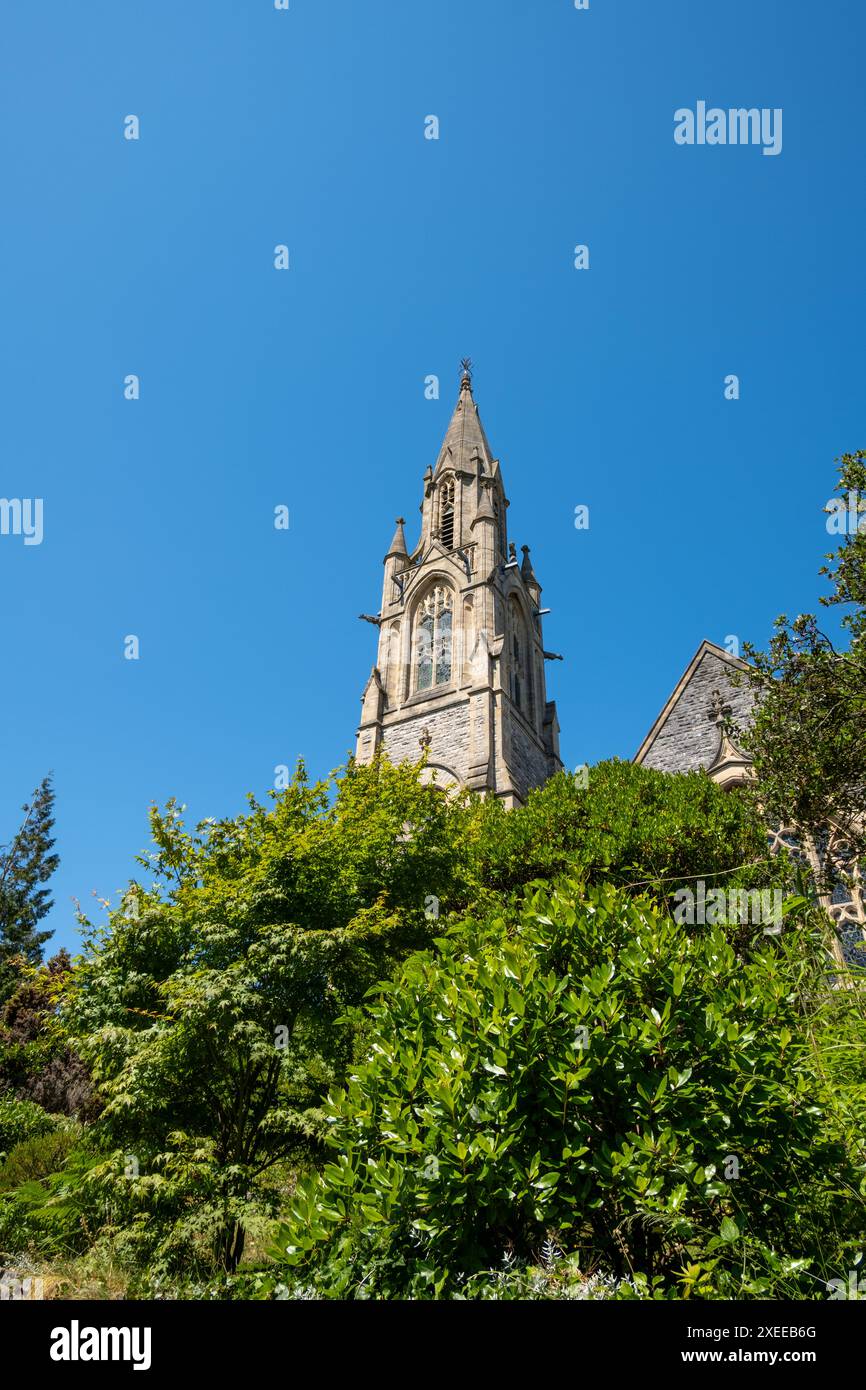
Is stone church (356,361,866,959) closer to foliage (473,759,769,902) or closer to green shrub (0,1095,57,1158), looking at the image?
foliage (473,759,769,902)

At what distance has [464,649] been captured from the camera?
115 feet

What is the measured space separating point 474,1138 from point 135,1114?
19.9 feet

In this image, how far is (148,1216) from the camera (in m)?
7.56

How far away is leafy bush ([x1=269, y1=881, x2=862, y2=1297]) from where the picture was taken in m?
3.82

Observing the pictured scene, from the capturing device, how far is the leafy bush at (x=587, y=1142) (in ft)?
12.5

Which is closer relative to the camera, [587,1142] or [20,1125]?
[587,1142]

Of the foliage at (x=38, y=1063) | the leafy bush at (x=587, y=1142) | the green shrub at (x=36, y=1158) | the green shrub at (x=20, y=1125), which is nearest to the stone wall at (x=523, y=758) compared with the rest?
the foliage at (x=38, y=1063)

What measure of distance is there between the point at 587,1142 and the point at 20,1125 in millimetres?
14743

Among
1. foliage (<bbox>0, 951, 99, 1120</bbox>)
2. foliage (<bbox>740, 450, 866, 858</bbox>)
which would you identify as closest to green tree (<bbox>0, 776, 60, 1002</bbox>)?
foliage (<bbox>0, 951, 99, 1120</bbox>)

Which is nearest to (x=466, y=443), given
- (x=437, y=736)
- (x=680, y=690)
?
(x=437, y=736)

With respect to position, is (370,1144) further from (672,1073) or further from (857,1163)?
(857,1163)

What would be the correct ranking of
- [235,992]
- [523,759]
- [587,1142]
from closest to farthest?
[587,1142] < [235,992] < [523,759]

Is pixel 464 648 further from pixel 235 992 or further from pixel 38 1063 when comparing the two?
pixel 235 992
